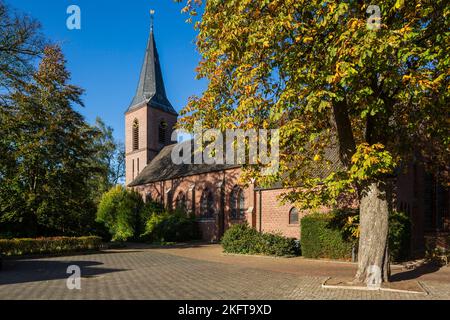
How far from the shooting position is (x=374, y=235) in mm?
10641

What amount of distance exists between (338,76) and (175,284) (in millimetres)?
7176

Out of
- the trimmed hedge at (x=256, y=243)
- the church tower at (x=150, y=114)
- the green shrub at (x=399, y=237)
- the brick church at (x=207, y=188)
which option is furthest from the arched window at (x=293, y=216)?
the church tower at (x=150, y=114)

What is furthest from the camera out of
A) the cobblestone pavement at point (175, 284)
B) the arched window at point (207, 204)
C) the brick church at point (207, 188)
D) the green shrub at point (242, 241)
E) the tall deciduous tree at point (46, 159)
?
the arched window at point (207, 204)

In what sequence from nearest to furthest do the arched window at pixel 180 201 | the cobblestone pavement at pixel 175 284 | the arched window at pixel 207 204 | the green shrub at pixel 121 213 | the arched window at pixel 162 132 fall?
the cobblestone pavement at pixel 175 284
the arched window at pixel 207 204
the green shrub at pixel 121 213
the arched window at pixel 180 201
the arched window at pixel 162 132

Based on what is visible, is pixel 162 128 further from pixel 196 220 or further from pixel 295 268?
pixel 295 268

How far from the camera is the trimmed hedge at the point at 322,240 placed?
57.8 feet

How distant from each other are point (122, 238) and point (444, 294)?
2954cm

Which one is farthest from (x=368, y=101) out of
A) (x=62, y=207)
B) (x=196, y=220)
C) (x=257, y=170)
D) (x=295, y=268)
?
(x=196, y=220)

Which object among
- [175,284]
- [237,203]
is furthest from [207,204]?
[175,284]

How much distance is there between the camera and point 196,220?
33625 millimetres

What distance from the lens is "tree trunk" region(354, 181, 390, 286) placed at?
10609 millimetres

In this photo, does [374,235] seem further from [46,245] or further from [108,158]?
[108,158]

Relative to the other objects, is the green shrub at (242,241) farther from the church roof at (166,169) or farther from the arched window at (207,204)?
the arched window at (207,204)

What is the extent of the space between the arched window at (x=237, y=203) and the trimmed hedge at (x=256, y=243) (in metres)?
8.52
